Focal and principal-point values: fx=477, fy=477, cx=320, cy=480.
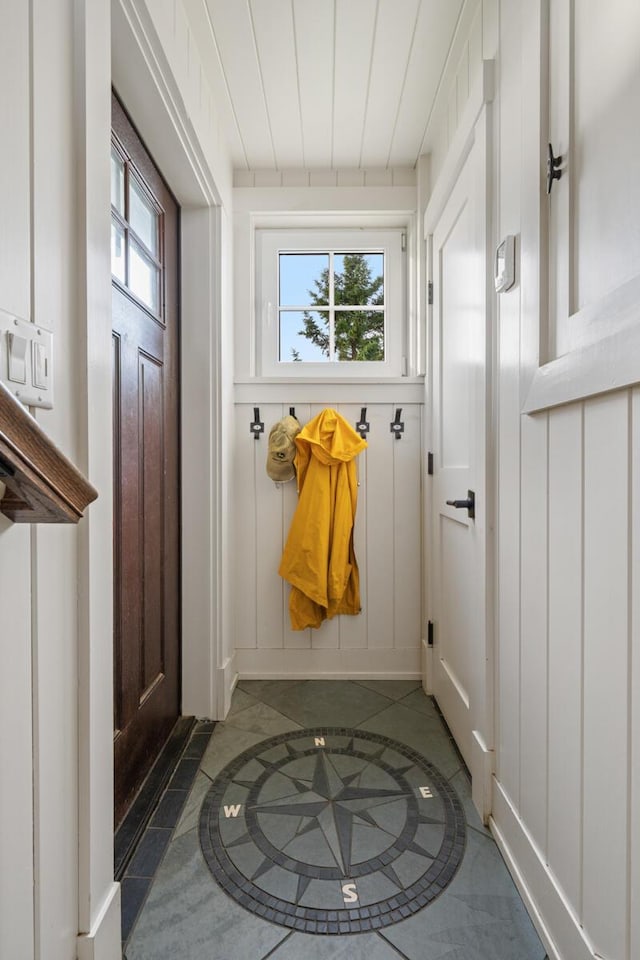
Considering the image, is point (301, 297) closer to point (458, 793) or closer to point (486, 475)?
point (486, 475)

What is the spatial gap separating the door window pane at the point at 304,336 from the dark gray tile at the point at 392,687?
1492 mm

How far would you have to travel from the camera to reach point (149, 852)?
120 centimetres

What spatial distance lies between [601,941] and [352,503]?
1.50 meters

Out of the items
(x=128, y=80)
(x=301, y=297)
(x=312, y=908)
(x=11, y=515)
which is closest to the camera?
(x=11, y=515)

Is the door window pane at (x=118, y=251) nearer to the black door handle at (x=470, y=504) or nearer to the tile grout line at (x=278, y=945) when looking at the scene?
the black door handle at (x=470, y=504)

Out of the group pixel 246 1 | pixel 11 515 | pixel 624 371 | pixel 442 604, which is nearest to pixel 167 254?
pixel 246 1

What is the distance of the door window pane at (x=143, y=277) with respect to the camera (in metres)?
1.38

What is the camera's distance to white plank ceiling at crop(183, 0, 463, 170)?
140 cm

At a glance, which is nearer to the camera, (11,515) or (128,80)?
(11,515)

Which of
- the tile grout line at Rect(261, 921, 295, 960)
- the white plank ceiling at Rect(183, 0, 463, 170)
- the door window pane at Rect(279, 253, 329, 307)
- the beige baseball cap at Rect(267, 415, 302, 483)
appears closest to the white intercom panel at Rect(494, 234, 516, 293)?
the white plank ceiling at Rect(183, 0, 463, 170)

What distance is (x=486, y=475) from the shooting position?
1.32 meters

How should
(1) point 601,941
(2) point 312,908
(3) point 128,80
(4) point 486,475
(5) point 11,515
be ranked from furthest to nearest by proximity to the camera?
1. (4) point 486,475
2. (3) point 128,80
3. (2) point 312,908
4. (1) point 601,941
5. (5) point 11,515

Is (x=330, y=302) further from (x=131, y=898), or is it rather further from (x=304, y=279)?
(x=131, y=898)


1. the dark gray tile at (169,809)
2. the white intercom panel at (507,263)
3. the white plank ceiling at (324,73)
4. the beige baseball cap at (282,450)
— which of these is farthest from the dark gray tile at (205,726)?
the white plank ceiling at (324,73)
